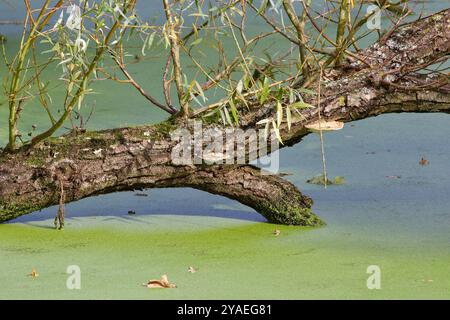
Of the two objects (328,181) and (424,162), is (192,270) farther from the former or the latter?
(424,162)

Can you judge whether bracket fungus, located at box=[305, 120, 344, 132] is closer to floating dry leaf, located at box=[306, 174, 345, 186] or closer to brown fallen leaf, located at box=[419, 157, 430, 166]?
floating dry leaf, located at box=[306, 174, 345, 186]

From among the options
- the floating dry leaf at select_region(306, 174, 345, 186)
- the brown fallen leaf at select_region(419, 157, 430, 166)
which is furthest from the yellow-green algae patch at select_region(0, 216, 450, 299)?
the brown fallen leaf at select_region(419, 157, 430, 166)

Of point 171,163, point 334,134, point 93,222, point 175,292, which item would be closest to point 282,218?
point 171,163

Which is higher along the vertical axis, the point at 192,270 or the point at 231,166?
the point at 231,166

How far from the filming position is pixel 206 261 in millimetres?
2984

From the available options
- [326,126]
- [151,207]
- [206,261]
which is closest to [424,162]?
[326,126]

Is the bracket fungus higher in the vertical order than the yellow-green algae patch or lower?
higher

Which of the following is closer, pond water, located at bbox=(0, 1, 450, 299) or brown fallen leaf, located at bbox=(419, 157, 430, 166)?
pond water, located at bbox=(0, 1, 450, 299)

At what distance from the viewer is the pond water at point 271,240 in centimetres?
270

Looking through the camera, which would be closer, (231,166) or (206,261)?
(206,261)

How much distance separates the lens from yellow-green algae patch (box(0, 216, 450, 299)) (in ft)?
8.68

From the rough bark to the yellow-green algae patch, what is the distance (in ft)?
0.39

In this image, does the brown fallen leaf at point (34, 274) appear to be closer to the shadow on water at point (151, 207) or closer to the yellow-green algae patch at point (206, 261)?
the yellow-green algae patch at point (206, 261)

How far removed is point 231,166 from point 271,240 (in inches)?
12.2
